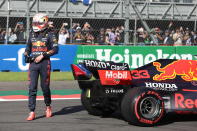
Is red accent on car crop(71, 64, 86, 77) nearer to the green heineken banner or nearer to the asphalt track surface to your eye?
the asphalt track surface

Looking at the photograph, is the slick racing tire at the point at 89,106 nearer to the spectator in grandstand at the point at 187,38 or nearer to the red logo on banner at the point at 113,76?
the red logo on banner at the point at 113,76

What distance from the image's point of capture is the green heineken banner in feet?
54.6

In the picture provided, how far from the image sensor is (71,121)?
7953 millimetres

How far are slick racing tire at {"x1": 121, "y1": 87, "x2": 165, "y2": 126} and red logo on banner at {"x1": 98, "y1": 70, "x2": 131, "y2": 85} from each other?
0.79 ft

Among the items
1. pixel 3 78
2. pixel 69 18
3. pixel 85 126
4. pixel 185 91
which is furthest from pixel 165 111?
pixel 69 18

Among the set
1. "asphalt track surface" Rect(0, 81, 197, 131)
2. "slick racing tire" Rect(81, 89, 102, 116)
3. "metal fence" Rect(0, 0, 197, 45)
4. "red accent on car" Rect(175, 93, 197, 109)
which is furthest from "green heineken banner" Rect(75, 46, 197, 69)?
"red accent on car" Rect(175, 93, 197, 109)

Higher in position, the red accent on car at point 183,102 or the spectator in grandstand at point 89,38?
the spectator in grandstand at point 89,38

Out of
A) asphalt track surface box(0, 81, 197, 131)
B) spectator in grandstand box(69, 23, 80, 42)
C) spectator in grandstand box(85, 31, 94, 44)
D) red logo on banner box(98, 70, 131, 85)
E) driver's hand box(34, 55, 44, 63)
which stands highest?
spectator in grandstand box(69, 23, 80, 42)

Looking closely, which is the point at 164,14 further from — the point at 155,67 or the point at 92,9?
the point at 155,67

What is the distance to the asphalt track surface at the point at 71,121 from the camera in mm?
7289

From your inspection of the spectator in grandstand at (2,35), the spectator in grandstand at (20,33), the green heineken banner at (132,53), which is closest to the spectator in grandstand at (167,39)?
the green heineken banner at (132,53)

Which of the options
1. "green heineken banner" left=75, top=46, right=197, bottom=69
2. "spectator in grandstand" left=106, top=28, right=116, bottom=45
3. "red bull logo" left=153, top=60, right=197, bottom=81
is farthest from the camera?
"spectator in grandstand" left=106, top=28, right=116, bottom=45

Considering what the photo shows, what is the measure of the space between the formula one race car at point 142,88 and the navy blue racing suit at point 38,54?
1.67ft

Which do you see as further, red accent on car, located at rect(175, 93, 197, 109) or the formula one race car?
red accent on car, located at rect(175, 93, 197, 109)
